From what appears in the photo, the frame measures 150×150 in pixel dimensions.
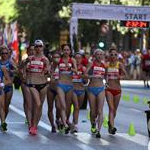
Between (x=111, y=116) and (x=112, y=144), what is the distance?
5.07 feet

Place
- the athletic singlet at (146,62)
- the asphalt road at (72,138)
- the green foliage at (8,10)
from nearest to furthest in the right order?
1. the asphalt road at (72,138)
2. the athletic singlet at (146,62)
3. the green foliage at (8,10)

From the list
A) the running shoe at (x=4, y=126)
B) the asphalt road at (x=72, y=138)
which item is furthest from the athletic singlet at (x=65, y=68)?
the running shoe at (x=4, y=126)

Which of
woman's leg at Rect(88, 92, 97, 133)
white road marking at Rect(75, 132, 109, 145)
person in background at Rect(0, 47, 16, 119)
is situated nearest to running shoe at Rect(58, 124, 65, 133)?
white road marking at Rect(75, 132, 109, 145)

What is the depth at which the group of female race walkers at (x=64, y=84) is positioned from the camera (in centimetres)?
1391

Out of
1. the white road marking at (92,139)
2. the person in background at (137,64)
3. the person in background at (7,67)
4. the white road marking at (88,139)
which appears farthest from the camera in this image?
the person in background at (137,64)

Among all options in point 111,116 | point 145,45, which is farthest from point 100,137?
point 145,45

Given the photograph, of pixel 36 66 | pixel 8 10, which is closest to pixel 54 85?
pixel 36 66

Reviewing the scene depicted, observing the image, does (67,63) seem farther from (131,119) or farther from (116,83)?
(131,119)

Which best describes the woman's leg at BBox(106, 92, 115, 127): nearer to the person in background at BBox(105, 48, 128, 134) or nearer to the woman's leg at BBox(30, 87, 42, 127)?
the person in background at BBox(105, 48, 128, 134)

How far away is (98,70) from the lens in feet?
45.9

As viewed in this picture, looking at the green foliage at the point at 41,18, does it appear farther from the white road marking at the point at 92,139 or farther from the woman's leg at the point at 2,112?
the white road marking at the point at 92,139

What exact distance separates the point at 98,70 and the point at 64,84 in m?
0.75

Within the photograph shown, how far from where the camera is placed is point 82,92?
1469 centimetres

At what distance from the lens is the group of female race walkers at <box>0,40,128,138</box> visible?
1391 centimetres
